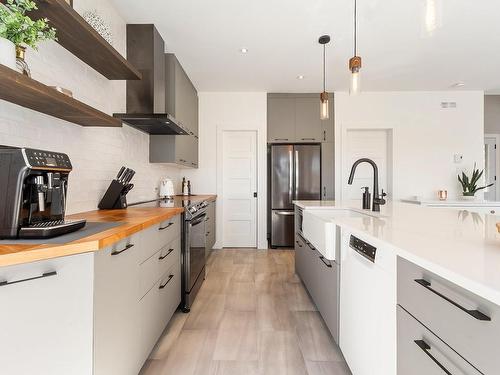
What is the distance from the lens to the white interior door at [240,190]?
463cm

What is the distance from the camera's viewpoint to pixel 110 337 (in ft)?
3.74

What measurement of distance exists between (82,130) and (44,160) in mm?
950

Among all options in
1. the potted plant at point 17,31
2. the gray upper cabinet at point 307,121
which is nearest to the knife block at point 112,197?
the potted plant at point 17,31

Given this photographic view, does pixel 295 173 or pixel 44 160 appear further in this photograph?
pixel 295 173

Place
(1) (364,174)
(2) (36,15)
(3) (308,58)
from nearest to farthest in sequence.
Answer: (2) (36,15), (3) (308,58), (1) (364,174)

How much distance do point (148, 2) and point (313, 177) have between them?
10.6 feet

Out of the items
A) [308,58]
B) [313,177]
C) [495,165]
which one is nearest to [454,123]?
[495,165]

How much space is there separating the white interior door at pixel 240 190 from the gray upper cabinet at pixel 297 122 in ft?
1.40

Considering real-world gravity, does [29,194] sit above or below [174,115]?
below

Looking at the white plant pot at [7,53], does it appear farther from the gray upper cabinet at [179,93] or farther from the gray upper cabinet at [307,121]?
the gray upper cabinet at [307,121]

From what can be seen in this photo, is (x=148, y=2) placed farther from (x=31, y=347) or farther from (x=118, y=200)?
(x=31, y=347)

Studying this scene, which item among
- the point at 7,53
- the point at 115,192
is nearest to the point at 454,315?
the point at 7,53

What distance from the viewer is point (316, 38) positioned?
2836mm

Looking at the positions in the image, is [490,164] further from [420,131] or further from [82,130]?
[82,130]
